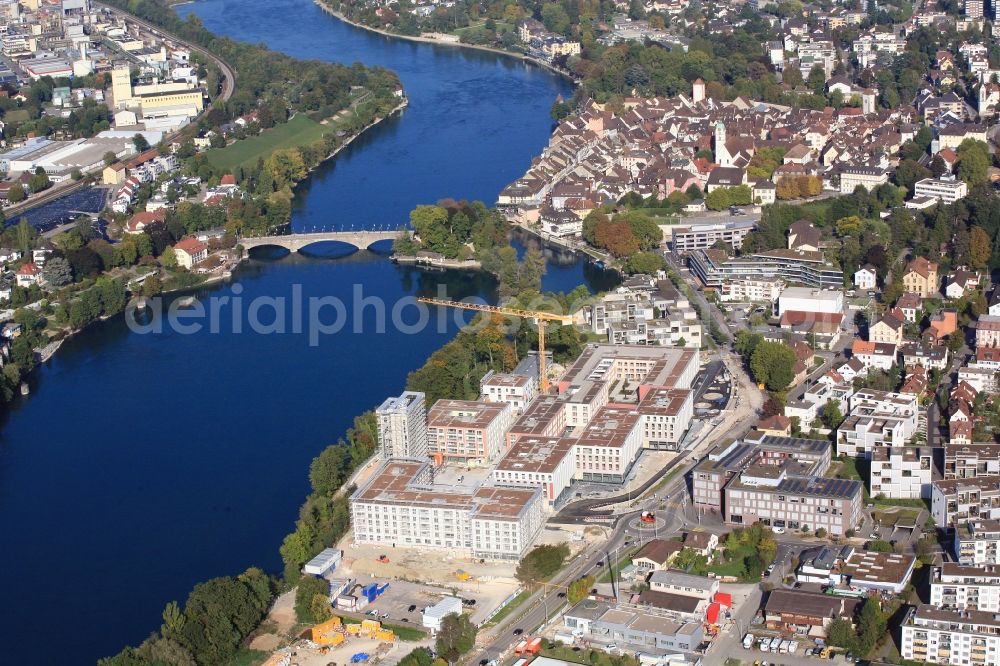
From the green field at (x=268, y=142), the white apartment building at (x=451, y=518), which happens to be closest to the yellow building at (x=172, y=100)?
the green field at (x=268, y=142)

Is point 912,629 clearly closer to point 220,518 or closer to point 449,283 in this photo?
point 220,518

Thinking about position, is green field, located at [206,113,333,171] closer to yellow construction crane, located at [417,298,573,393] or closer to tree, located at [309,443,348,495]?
yellow construction crane, located at [417,298,573,393]

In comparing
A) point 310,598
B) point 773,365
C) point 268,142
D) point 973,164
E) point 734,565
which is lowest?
point 268,142

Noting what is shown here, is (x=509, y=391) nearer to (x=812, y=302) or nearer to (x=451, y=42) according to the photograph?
(x=812, y=302)

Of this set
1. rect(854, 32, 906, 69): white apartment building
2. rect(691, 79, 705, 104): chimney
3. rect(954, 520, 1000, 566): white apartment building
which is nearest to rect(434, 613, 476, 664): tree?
rect(954, 520, 1000, 566): white apartment building

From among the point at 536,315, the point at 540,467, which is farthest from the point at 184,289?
the point at 540,467

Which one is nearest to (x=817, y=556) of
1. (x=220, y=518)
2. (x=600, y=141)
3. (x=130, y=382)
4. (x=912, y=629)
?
(x=912, y=629)

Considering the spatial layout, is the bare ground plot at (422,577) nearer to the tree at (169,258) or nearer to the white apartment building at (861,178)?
the tree at (169,258)
